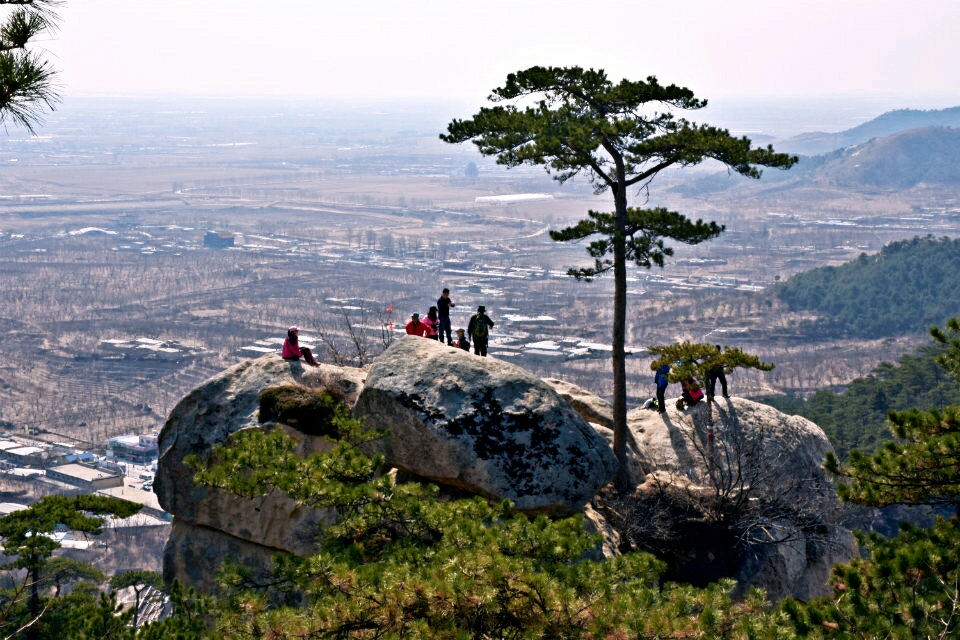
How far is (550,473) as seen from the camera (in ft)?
72.6

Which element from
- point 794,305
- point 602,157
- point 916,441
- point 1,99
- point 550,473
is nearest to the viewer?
point 1,99

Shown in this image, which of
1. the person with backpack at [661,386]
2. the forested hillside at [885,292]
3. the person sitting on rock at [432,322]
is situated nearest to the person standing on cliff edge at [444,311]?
the person sitting on rock at [432,322]

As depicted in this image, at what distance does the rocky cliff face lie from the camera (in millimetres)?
22250

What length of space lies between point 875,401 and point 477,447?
2284 inches

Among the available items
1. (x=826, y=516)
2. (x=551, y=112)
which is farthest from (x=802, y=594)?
(x=551, y=112)

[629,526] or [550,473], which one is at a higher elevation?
[550,473]

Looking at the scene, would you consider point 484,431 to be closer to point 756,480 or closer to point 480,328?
point 480,328

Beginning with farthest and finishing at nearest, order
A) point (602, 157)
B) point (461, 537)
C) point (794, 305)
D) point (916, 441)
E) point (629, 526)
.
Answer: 1. point (794, 305)
2. point (602, 157)
3. point (629, 526)
4. point (916, 441)
5. point (461, 537)

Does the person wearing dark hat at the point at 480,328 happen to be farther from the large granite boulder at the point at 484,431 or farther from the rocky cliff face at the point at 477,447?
the large granite boulder at the point at 484,431

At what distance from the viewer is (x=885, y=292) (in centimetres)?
16462

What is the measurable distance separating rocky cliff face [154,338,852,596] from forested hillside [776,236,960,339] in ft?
444

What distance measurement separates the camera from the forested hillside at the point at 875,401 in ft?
216

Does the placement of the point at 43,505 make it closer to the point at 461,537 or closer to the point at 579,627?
the point at 461,537

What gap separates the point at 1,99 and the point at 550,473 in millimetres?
13827
